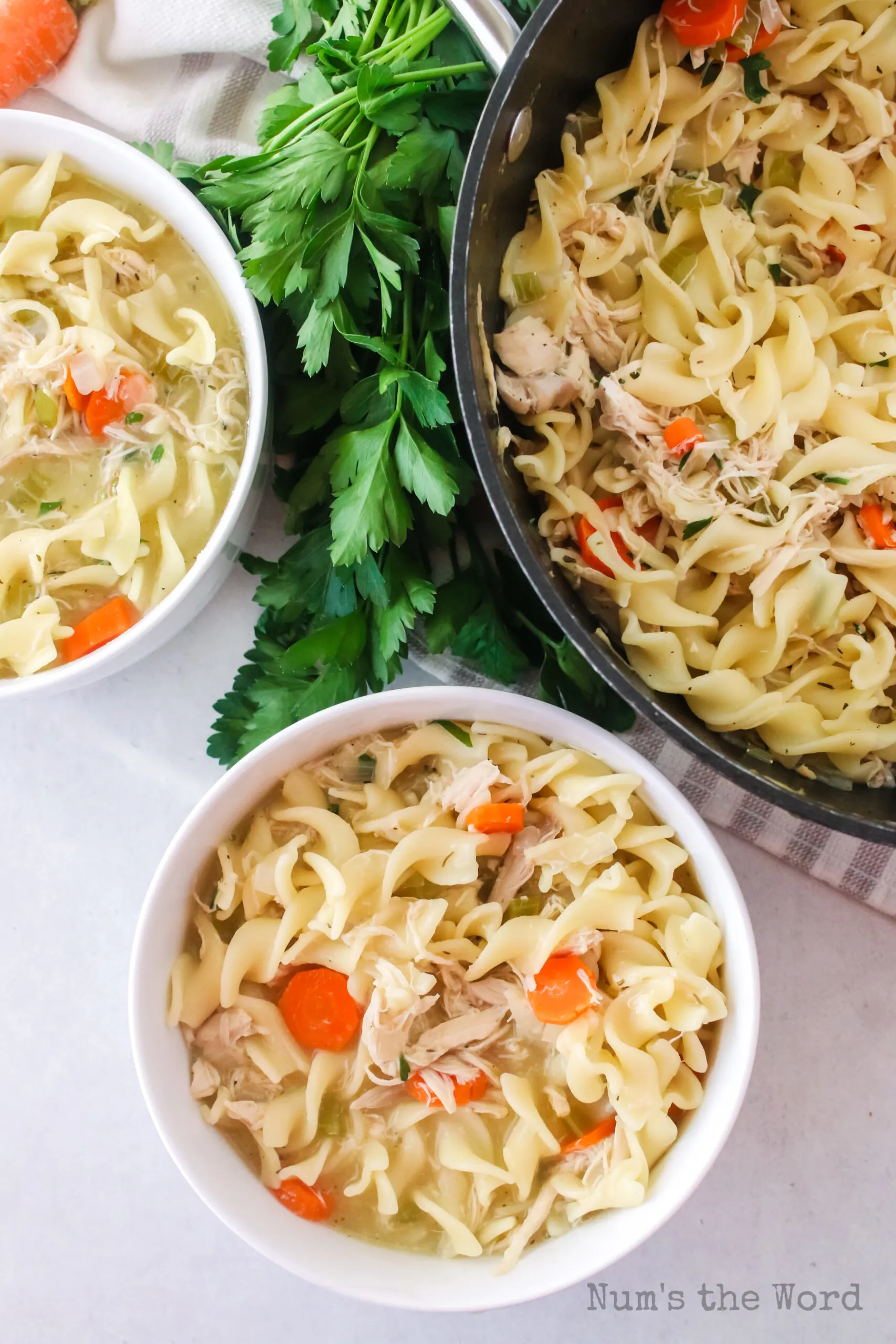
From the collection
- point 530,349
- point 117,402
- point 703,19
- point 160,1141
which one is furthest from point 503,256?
point 160,1141

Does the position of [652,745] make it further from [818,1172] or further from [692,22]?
[692,22]

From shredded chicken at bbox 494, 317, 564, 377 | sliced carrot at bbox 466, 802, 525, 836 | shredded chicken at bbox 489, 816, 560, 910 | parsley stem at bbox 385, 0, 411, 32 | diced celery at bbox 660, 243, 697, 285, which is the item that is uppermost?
parsley stem at bbox 385, 0, 411, 32

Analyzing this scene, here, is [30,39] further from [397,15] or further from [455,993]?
[455,993]

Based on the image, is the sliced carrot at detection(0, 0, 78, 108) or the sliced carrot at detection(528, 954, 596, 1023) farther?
the sliced carrot at detection(0, 0, 78, 108)

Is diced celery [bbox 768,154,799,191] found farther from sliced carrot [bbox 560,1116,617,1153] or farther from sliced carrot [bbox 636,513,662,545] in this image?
sliced carrot [bbox 560,1116,617,1153]

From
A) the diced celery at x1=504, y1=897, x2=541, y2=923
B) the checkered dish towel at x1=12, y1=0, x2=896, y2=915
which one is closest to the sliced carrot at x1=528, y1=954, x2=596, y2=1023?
the diced celery at x1=504, y1=897, x2=541, y2=923

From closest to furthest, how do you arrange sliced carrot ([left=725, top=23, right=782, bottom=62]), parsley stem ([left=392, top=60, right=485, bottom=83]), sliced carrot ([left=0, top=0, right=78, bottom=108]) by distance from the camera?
parsley stem ([left=392, top=60, right=485, bottom=83]) → sliced carrot ([left=725, top=23, right=782, bottom=62]) → sliced carrot ([left=0, top=0, right=78, bottom=108])

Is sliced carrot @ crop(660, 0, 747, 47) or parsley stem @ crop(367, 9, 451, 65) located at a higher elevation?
sliced carrot @ crop(660, 0, 747, 47)
